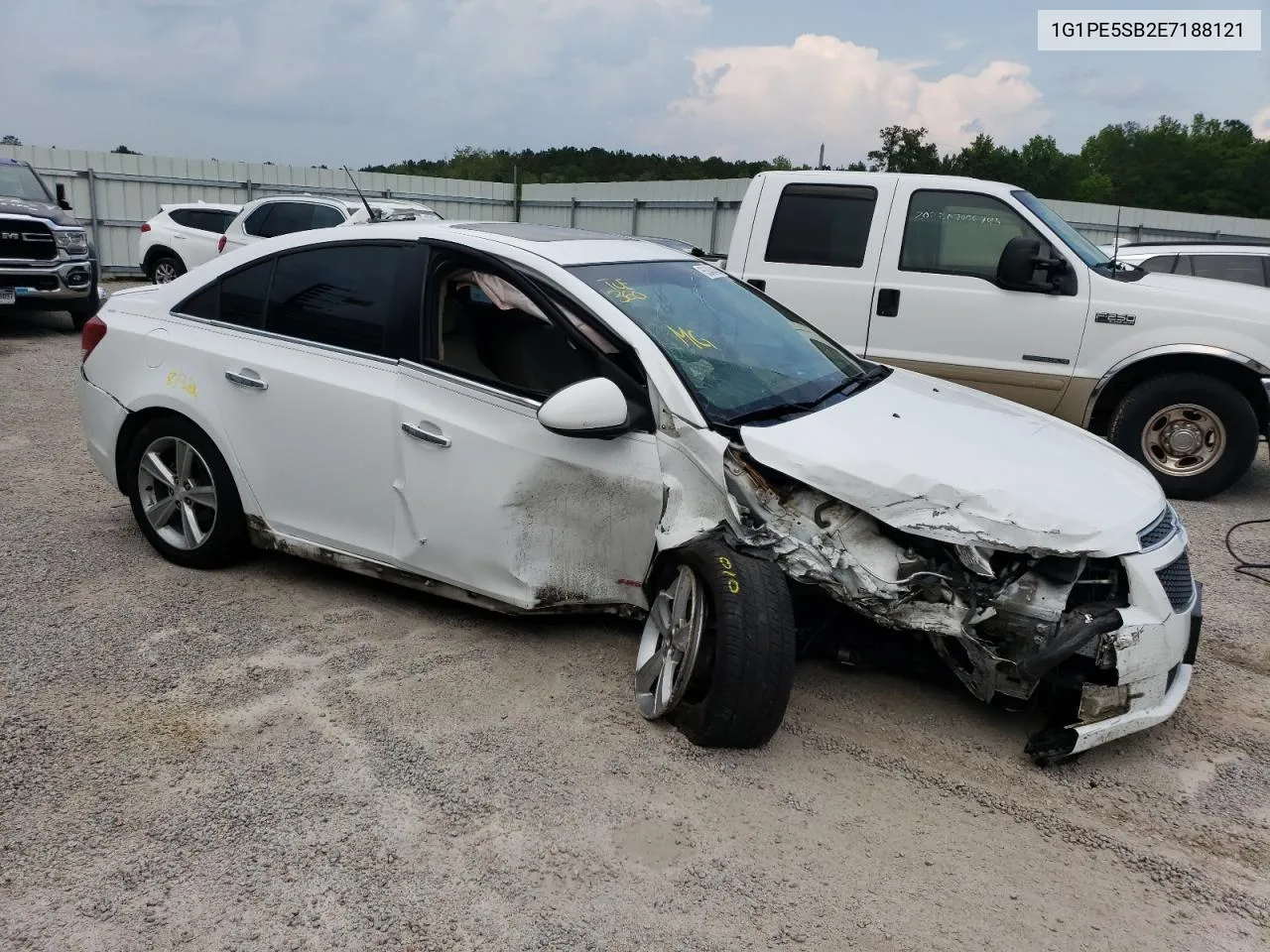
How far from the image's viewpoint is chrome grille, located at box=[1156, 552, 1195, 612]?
3350 millimetres

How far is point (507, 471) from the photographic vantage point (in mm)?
3850

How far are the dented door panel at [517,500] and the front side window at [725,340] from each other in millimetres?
364

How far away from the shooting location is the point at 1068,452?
383 cm

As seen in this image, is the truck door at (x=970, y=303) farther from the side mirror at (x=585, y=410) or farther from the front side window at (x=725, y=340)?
the side mirror at (x=585, y=410)

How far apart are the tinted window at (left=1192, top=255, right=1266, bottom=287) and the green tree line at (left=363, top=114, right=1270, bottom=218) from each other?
3571cm

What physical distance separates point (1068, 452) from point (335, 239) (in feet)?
10.2

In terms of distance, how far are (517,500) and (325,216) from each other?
437 inches

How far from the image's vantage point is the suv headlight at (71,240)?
1256cm

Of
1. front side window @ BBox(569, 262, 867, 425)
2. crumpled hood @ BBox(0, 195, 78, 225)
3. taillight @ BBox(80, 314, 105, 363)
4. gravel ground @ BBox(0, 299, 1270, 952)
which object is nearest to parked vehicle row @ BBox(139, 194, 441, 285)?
crumpled hood @ BBox(0, 195, 78, 225)

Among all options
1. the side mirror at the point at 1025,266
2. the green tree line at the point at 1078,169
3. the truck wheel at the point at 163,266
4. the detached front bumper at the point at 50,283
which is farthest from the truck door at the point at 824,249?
the green tree line at the point at 1078,169

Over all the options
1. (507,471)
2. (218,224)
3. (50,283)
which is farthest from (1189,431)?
(218,224)

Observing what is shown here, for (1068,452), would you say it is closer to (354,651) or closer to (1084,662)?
(1084,662)

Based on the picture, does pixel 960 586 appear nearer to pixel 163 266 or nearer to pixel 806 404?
pixel 806 404

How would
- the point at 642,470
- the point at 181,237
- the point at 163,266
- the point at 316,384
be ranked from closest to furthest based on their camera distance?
the point at 642,470, the point at 316,384, the point at 181,237, the point at 163,266
